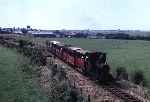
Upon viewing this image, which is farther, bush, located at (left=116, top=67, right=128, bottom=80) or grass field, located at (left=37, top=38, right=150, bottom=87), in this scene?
grass field, located at (left=37, top=38, right=150, bottom=87)

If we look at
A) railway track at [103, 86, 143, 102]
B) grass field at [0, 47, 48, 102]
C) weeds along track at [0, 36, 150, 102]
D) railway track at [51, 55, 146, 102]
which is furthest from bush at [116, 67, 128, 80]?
grass field at [0, 47, 48, 102]

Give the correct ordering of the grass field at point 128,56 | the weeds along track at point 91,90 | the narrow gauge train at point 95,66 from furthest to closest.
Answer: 1. the grass field at point 128,56
2. the narrow gauge train at point 95,66
3. the weeds along track at point 91,90

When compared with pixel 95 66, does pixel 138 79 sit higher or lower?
lower

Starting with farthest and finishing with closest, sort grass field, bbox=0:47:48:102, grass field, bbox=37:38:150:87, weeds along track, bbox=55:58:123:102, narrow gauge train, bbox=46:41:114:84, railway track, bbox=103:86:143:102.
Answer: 1. grass field, bbox=37:38:150:87
2. narrow gauge train, bbox=46:41:114:84
3. grass field, bbox=0:47:48:102
4. weeds along track, bbox=55:58:123:102
5. railway track, bbox=103:86:143:102

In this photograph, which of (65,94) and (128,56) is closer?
(65,94)

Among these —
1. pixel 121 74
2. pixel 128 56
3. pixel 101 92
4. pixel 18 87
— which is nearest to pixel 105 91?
pixel 101 92

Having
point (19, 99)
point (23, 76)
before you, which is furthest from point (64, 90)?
point (23, 76)

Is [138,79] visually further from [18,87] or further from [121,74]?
[18,87]

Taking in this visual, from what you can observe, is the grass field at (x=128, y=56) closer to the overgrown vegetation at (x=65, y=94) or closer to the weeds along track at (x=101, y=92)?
the weeds along track at (x=101, y=92)

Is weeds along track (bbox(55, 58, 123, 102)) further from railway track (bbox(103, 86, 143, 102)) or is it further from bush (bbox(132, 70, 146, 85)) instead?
bush (bbox(132, 70, 146, 85))

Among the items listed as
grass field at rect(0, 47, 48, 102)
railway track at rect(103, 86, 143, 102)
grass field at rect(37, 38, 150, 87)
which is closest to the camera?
railway track at rect(103, 86, 143, 102)

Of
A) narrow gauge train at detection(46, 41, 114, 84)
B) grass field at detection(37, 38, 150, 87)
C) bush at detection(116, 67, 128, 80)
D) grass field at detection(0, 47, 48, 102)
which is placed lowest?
grass field at detection(37, 38, 150, 87)

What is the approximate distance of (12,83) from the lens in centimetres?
4300

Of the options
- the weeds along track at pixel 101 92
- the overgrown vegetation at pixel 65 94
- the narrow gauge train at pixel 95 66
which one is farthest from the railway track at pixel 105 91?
the overgrown vegetation at pixel 65 94
